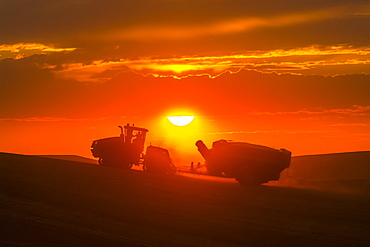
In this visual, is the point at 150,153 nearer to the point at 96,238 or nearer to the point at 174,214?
the point at 174,214

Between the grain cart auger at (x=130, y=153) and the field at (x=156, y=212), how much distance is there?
6.58 metres

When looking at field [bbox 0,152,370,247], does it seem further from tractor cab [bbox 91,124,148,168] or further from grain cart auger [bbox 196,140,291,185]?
tractor cab [bbox 91,124,148,168]

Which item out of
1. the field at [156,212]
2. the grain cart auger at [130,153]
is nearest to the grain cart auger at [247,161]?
the field at [156,212]

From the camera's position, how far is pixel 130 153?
3503 cm

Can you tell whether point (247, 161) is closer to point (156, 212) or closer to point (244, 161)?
point (244, 161)

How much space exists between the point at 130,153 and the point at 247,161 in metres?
8.82

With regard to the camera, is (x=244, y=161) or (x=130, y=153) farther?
(x=130, y=153)

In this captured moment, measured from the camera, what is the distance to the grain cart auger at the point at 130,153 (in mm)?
35062

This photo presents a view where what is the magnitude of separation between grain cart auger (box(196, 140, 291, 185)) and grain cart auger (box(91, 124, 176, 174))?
5993mm

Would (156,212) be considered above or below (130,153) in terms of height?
below

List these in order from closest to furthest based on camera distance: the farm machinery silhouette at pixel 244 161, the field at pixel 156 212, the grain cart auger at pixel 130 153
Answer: the field at pixel 156 212 → the farm machinery silhouette at pixel 244 161 → the grain cart auger at pixel 130 153

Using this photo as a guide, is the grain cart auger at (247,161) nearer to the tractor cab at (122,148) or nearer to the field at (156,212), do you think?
the field at (156,212)

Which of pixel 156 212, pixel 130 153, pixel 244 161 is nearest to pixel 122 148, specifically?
pixel 130 153

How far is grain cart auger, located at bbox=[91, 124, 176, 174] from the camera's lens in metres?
35.1
